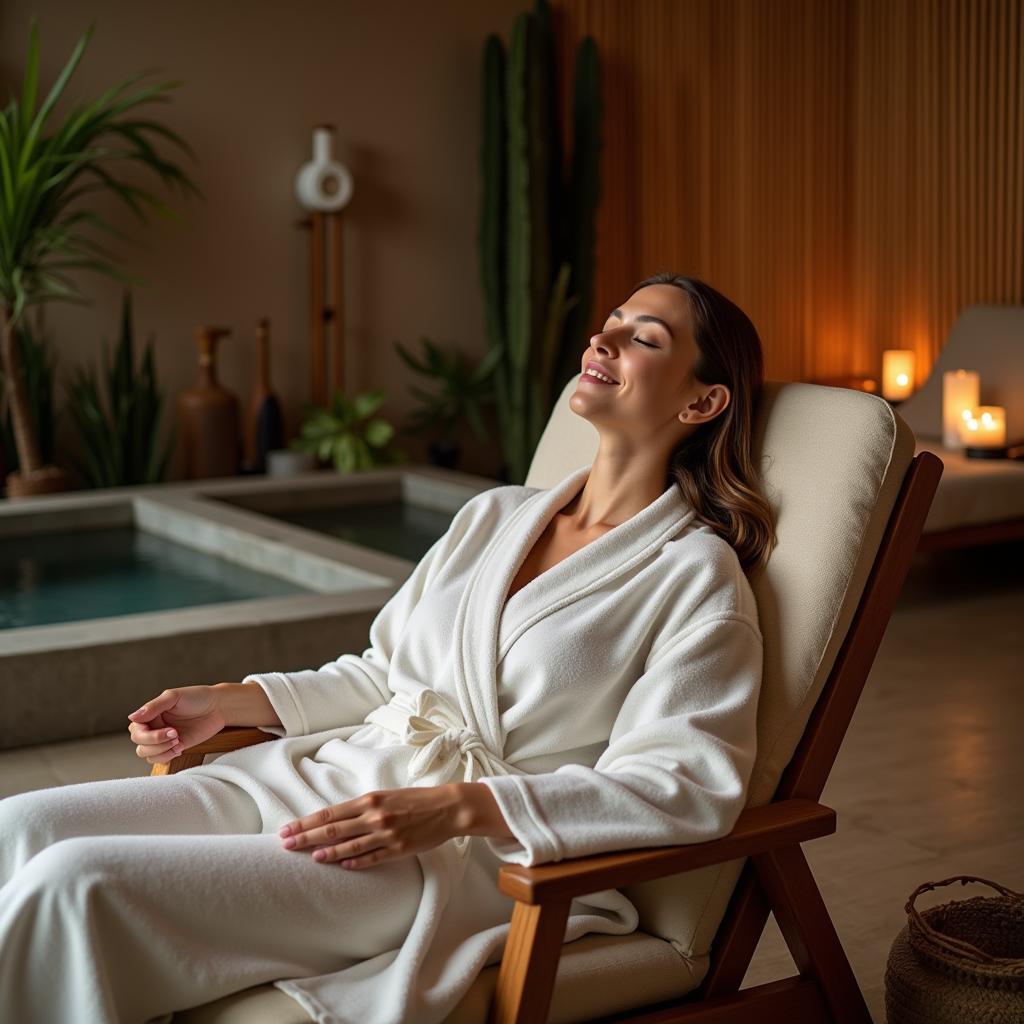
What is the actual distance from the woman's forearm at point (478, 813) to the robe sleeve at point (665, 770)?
0.01 m

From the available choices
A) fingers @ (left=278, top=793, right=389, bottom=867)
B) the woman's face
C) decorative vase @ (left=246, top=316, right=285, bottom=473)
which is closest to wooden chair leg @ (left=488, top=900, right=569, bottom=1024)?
fingers @ (left=278, top=793, right=389, bottom=867)

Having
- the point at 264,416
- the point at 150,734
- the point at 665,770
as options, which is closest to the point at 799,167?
the point at 264,416

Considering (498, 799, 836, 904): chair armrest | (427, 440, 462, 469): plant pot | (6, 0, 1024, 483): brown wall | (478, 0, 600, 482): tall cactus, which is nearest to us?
(498, 799, 836, 904): chair armrest

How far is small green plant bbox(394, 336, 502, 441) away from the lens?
23.2 ft

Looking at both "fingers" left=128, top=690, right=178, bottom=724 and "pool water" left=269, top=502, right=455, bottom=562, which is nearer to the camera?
"fingers" left=128, top=690, right=178, bottom=724

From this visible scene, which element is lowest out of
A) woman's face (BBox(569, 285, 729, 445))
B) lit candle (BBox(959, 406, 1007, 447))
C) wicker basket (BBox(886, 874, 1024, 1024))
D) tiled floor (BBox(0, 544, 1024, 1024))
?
tiled floor (BBox(0, 544, 1024, 1024))

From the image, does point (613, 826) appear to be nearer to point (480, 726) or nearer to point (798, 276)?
point (480, 726)

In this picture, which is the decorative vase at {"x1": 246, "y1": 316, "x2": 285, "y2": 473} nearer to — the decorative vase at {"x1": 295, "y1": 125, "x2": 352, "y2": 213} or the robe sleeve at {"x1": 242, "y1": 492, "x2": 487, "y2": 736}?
the decorative vase at {"x1": 295, "y1": 125, "x2": 352, "y2": 213}

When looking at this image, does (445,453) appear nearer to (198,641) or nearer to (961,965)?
(198,641)

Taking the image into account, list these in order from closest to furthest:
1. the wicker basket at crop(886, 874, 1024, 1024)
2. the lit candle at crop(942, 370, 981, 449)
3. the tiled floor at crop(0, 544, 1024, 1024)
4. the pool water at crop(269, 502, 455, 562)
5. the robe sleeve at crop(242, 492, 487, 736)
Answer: the wicker basket at crop(886, 874, 1024, 1024) → the robe sleeve at crop(242, 492, 487, 736) → the tiled floor at crop(0, 544, 1024, 1024) → the pool water at crop(269, 502, 455, 562) → the lit candle at crop(942, 370, 981, 449)

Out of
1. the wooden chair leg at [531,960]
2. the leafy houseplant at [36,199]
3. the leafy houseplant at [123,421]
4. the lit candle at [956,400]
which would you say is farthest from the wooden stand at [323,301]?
the wooden chair leg at [531,960]

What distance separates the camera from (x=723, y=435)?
6.37ft

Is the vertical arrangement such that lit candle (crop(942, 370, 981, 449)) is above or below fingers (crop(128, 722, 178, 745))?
above

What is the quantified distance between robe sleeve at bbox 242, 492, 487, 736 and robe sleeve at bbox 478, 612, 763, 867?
Answer: 0.40m
